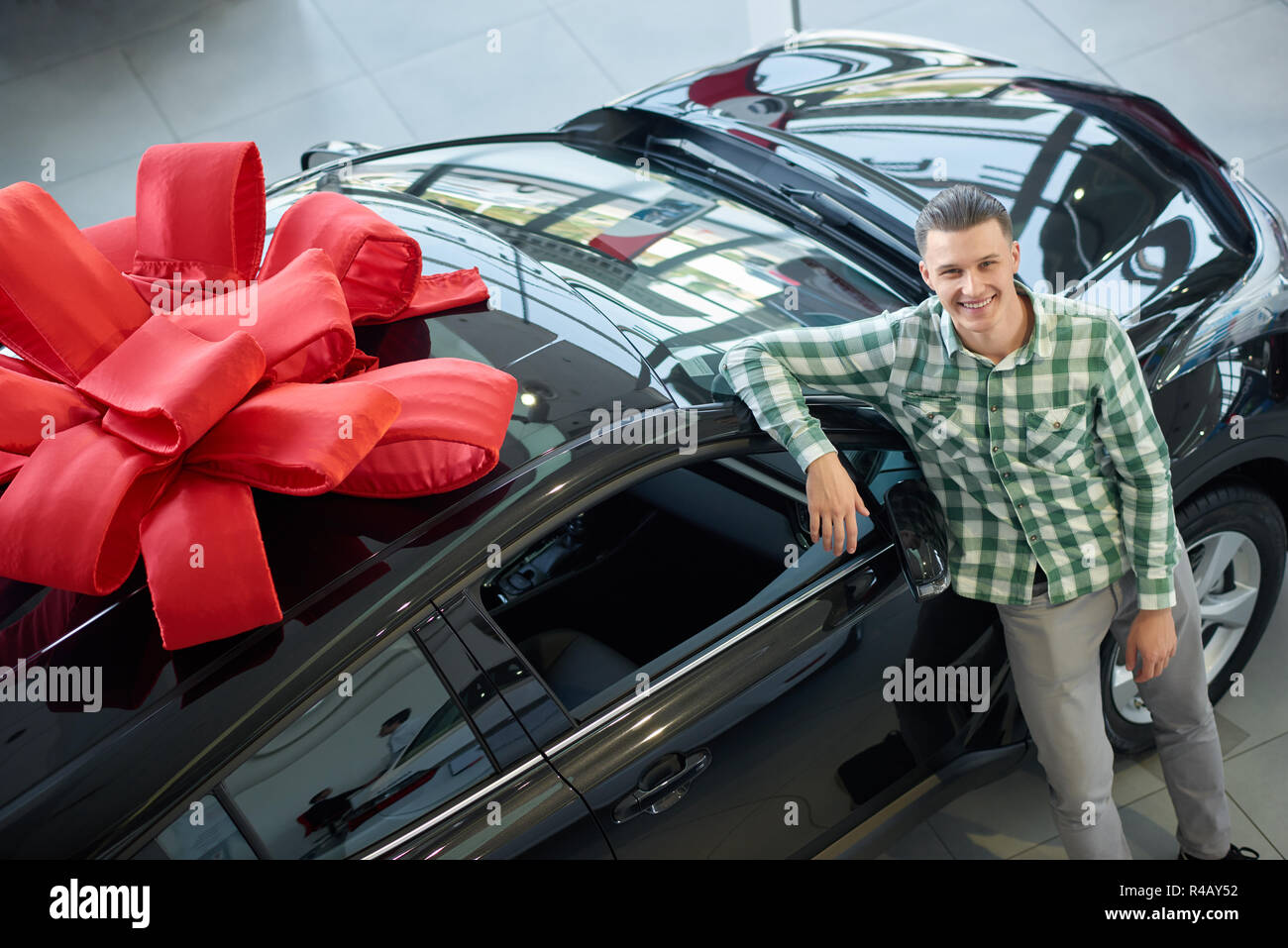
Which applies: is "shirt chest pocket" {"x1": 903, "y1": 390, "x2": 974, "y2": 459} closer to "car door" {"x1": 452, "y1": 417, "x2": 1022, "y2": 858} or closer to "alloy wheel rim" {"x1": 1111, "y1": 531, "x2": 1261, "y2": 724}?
"car door" {"x1": 452, "y1": 417, "x2": 1022, "y2": 858}

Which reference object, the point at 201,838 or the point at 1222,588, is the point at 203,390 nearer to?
the point at 201,838

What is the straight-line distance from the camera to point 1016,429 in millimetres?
2049

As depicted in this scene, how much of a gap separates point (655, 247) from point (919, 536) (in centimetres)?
78

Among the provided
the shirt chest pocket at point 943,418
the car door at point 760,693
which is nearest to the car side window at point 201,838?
the car door at point 760,693

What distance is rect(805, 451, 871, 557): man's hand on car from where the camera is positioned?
197 centimetres

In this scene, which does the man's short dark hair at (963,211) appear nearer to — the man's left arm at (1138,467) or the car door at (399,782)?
the man's left arm at (1138,467)

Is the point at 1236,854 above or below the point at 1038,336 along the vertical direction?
below

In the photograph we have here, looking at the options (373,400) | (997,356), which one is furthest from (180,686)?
(997,356)

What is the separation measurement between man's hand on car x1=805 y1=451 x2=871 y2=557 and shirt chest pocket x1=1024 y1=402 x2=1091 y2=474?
305mm

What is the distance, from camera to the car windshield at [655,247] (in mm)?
2102

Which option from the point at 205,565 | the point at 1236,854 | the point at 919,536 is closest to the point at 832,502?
the point at 919,536

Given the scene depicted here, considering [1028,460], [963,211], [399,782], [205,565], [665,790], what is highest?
[963,211]

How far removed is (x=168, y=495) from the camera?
1541 mm
